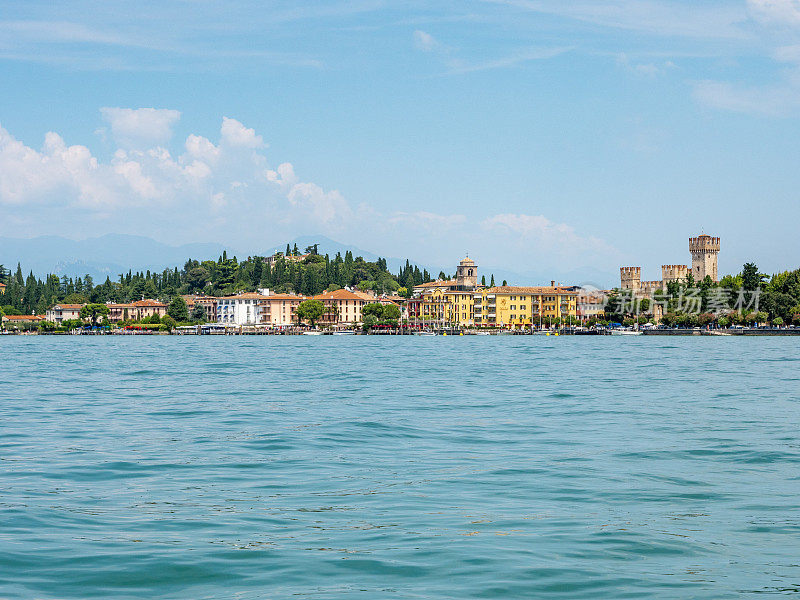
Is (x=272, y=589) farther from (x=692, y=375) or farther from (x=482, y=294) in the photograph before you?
(x=482, y=294)

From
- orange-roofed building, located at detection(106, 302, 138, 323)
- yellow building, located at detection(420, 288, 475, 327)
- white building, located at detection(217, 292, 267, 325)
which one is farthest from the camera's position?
orange-roofed building, located at detection(106, 302, 138, 323)

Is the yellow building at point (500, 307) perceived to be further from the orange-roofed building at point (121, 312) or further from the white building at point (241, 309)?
the orange-roofed building at point (121, 312)

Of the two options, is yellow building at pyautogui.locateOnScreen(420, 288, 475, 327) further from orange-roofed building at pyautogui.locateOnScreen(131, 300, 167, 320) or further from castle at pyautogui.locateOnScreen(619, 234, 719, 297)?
orange-roofed building at pyautogui.locateOnScreen(131, 300, 167, 320)

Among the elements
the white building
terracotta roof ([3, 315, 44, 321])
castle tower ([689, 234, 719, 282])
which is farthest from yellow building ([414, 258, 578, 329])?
terracotta roof ([3, 315, 44, 321])

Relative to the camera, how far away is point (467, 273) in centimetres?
14812

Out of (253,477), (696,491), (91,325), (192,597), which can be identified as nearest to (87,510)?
(253,477)

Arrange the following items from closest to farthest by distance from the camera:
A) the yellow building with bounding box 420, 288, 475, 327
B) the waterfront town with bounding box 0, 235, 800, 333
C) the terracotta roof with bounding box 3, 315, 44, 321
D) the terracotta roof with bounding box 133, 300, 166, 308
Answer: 1. the waterfront town with bounding box 0, 235, 800, 333
2. the yellow building with bounding box 420, 288, 475, 327
3. the terracotta roof with bounding box 3, 315, 44, 321
4. the terracotta roof with bounding box 133, 300, 166, 308

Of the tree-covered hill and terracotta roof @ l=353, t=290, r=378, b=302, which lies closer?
terracotta roof @ l=353, t=290, r=378, b=302

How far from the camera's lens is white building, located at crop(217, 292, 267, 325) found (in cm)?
14788

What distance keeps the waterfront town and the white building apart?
0.17 meters

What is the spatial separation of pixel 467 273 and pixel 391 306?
17686mm

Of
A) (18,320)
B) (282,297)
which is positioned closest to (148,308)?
(18,320)

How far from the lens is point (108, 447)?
503 inches

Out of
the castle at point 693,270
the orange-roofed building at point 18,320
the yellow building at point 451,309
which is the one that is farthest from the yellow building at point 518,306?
the orange-roofed building at point 18,320
